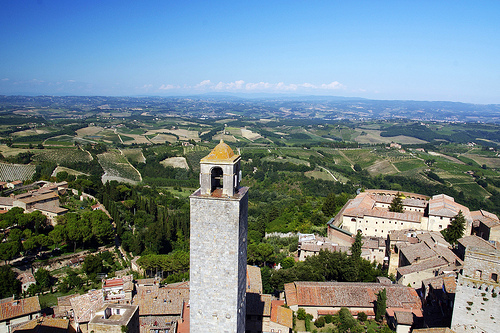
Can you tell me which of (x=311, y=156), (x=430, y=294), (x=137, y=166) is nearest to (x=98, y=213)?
(x=430, y=294)

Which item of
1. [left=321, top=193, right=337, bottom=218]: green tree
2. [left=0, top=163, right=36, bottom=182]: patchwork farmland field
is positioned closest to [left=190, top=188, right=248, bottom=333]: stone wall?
[left=321, top=193, right=337, bottom=218]: green tree

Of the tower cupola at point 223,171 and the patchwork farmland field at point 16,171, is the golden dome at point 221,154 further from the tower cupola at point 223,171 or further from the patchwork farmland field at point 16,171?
the patchwork farmland field at point 16,171

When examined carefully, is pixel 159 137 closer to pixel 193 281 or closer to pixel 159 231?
pixel 159 231

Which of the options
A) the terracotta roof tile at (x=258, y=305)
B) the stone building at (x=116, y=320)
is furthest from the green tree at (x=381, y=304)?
the stone building at (x=116, y=320)

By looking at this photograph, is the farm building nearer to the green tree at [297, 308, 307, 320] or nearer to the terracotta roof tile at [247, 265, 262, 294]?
the terracotta roof tile at [247, 265, 262, 294]

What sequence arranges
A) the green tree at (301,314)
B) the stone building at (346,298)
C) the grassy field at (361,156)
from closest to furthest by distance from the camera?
the green tree at (301,314), the stone building at (346,298), the grassy field at (361,156)
